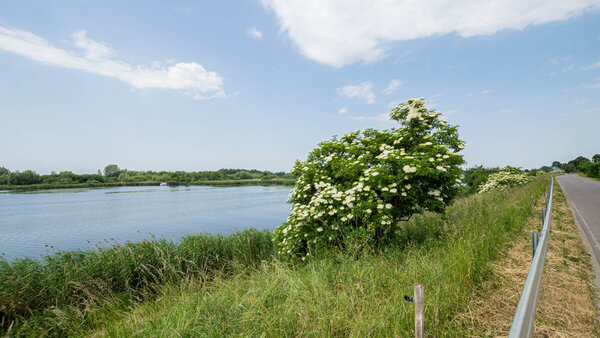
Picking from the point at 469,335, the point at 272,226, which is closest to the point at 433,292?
the point at 469,335

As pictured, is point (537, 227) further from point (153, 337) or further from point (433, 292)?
point (153, 337)

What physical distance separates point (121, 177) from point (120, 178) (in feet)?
2.34

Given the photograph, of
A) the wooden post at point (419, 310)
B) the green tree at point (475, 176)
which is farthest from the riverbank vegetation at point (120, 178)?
the wooden post at point (419, 310)

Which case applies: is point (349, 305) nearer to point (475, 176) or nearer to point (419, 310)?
Answer: point (419, 310)

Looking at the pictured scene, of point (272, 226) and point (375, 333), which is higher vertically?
point (375, 333)

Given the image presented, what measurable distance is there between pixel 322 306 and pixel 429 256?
9.07 ft

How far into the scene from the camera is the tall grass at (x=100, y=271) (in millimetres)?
6590

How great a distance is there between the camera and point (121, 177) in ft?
299

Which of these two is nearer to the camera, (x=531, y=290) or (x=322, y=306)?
(x=531, y=290)

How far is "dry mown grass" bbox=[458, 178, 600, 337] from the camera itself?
2770mm

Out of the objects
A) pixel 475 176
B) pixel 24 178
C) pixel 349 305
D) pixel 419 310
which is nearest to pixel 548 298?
pixel 349 305

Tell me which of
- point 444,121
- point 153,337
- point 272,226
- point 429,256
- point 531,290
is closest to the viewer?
point 531,290

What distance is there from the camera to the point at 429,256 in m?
4.94

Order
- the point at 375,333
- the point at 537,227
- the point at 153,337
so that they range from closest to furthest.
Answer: the point at 375,333
the point at 153,337
the point at 537,227
